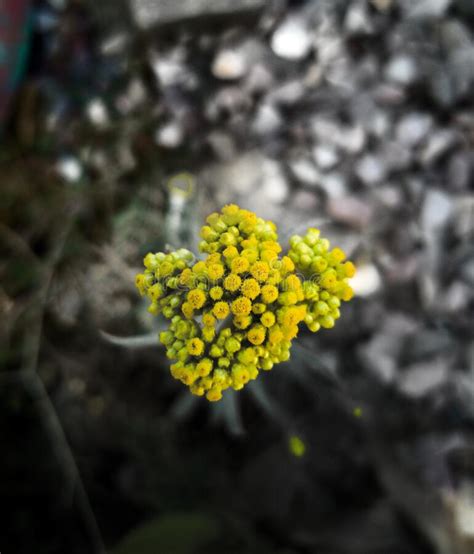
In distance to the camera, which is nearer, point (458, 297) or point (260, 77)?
point (458, 297)

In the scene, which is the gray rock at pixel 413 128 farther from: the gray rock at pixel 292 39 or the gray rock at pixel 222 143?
the gray rock at pixel 222 143

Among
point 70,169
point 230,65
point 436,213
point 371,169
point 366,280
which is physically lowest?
point 366,280

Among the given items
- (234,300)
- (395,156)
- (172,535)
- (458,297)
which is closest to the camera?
(234,300)

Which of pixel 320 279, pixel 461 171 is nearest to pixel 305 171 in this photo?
pixel 461 171

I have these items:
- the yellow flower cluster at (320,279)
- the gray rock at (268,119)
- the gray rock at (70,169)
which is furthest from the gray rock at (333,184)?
the yellow flower cluster at (320,279)

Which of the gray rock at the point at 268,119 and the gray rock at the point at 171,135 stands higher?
the gray rock at the point at 268,119

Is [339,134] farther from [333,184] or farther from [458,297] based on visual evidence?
[458,297]
